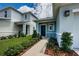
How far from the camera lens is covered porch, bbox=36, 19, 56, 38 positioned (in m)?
5.65

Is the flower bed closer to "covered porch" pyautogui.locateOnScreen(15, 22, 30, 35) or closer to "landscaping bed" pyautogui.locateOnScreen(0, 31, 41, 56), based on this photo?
"landscaping bed" pyautogui.locateOnScreen(0, 31, 41, 56)

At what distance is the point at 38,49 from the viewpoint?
220 inches

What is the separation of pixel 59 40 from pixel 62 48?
0.83 ft

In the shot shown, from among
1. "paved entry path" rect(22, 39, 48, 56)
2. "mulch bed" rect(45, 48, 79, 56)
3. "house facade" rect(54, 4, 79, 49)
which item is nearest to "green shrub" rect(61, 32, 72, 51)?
"house facade" rect(54, 4, 79, 49)

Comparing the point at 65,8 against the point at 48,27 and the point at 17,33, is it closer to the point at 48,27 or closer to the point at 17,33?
the point at 48,27

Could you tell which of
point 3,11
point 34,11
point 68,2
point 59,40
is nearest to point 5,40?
point 3,11

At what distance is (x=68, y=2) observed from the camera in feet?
18.1

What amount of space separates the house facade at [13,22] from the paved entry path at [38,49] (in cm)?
43

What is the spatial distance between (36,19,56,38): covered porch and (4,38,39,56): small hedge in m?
0.30

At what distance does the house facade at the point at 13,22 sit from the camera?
212 inches

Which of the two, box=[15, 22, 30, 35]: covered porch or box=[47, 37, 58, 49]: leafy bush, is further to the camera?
box=[47, 37, 58, 49]: leafy bush

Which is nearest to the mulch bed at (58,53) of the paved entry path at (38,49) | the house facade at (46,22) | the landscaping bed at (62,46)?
the landscaping bed at (62,46)

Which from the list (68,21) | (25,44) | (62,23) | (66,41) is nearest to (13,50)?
(25,44)

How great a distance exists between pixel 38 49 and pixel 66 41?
0.87 m
